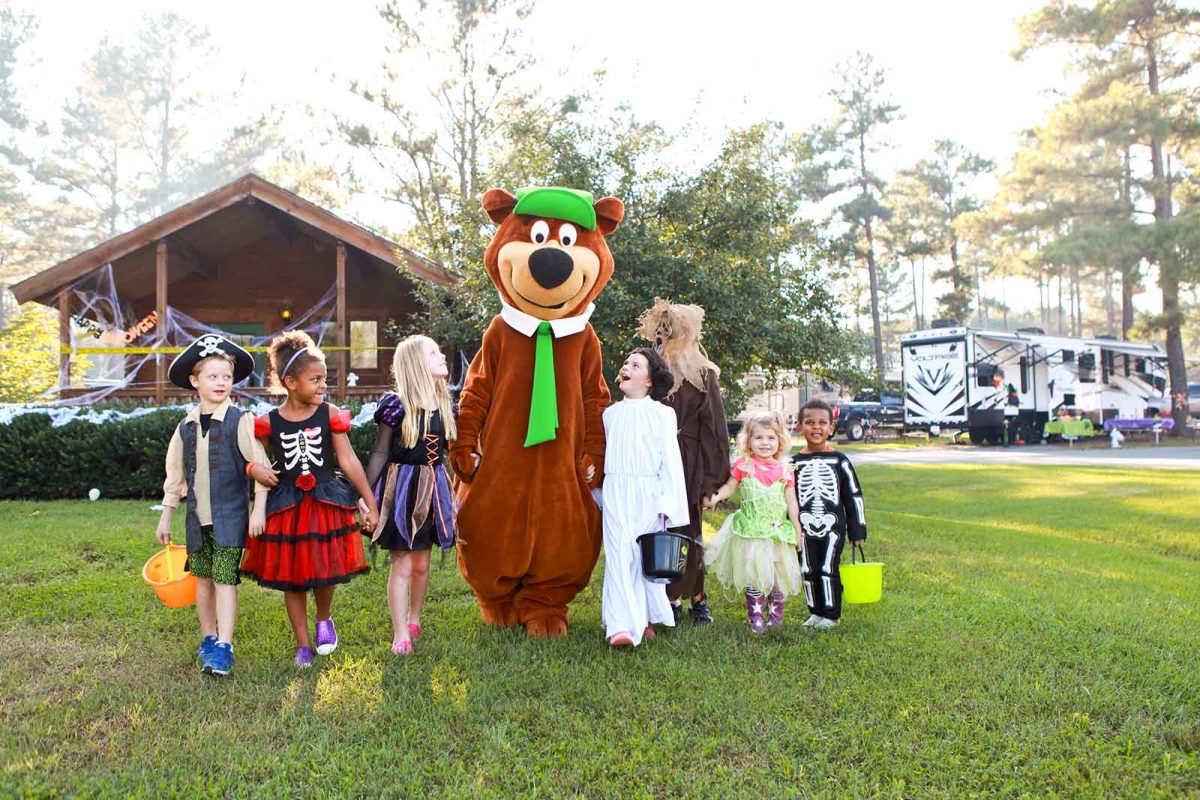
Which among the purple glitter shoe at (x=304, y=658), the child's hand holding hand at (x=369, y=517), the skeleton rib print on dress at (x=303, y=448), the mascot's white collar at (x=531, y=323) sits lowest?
the purple glitter shoe at (x=304, y=658)

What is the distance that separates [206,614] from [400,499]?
99 cm

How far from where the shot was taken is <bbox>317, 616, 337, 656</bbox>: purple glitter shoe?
4066 mm

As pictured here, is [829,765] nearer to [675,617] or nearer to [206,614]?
[675,617]

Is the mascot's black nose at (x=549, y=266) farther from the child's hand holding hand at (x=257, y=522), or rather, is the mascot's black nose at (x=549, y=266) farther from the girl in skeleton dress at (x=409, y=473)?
the child's hand holding hand at (x=257, y=522)

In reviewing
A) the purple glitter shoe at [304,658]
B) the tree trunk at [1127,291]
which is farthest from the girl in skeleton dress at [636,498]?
the tree trunk at [1127,291]

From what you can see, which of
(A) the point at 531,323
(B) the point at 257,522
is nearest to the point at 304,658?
(B) the point at 257,522

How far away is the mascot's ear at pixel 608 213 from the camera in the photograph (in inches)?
180

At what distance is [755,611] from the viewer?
448 centimetres

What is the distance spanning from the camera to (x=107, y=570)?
239 inches

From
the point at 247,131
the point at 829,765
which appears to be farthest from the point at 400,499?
the point at 247,131

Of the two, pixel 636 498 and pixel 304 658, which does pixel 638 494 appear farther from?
pixel 304 658

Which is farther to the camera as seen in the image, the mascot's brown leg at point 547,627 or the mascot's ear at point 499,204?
the mascot's ear at point 499,204

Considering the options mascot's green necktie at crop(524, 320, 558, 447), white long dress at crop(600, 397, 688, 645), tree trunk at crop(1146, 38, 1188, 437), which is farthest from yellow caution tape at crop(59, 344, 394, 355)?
tree trunk at crop(1146, 38, 1188, 437)

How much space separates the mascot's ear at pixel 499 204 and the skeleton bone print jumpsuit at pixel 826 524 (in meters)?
2.12
